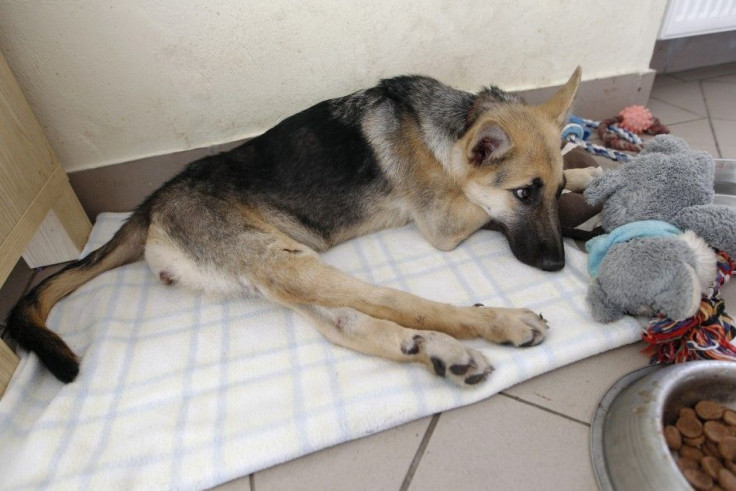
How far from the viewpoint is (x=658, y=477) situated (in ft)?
4.40

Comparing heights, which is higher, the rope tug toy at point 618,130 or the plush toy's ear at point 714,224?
the plush toy's ear at point 714,224

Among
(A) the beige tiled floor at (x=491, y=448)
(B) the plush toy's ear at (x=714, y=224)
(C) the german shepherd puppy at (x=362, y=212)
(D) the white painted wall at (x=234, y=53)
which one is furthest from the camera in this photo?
(D) the white painted wall at (x=234, y=53)

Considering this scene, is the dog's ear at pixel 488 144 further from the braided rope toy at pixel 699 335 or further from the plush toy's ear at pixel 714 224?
the braided rope toy at pixel 699 335

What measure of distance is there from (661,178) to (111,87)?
341cm

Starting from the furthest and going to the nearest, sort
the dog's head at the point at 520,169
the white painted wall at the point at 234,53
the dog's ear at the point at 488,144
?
1. the white painted wall at the point at 234,53
2. the dog's head at the point at 520,169
3. the dog's ear at the point at 488,144

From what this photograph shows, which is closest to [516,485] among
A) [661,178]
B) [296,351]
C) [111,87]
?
[296,351]

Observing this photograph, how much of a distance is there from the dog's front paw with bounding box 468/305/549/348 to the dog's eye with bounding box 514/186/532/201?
65cm

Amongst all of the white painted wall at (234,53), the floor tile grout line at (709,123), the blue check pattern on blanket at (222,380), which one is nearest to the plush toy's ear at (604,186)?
the blue check pattern on blanket at (222,380)

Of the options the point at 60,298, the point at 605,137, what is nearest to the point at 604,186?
the point at 605,137

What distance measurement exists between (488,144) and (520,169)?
0.21m

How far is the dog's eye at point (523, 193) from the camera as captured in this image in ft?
7.50

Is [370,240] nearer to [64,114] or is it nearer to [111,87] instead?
[111,87]

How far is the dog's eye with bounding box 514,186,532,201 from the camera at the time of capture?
2285mm

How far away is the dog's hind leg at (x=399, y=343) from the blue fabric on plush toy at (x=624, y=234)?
0.90 metres
